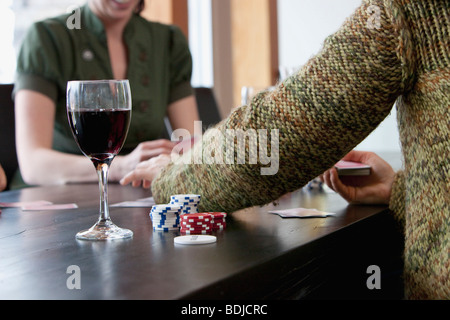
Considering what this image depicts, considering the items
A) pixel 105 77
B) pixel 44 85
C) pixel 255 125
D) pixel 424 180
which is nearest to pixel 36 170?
pixel 44 85

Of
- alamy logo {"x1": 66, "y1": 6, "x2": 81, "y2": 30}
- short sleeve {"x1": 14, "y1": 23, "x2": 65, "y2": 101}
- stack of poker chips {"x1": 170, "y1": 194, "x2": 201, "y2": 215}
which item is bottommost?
stack of poker chips {"x1": 170, "y1": 194, "x2": 201, "y2": 215}

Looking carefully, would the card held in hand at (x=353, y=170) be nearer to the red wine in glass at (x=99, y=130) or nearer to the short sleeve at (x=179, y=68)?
the red wine in glass at (x=99, y=130)

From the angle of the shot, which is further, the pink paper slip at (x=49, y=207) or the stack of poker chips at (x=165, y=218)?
the pink paper slip at (x=49, y=207)

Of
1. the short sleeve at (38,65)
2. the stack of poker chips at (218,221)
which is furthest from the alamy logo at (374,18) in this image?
the short sleeve at (38,65)

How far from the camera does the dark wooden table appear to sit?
507 millimetres

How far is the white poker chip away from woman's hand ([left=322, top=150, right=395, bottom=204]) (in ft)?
1.27

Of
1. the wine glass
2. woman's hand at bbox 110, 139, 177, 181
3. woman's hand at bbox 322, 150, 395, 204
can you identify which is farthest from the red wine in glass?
woman's hand at bbox 110, 139, 177, 181

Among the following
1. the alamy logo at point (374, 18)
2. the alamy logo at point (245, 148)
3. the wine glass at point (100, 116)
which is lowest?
the alamy logo at point (245, 148)

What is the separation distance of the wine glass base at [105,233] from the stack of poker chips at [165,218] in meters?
0.04

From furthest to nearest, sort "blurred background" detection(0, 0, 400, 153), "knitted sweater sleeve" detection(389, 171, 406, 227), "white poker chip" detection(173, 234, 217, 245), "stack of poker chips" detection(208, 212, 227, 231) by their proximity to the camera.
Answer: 1. "blurred background" detection(0, 0, 400, 153)
2. "knitted sweater sleeve" detection(389, 171, 406, 227)
3. "stack of poker chips" detection(208, 212, 227, 231)
4. "white poker chip" detection(173, 234, 217, 245)

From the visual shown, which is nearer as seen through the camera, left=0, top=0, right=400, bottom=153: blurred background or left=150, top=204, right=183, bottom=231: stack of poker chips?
left=150, top=204, right=183, bottom=231: stack of poker chips

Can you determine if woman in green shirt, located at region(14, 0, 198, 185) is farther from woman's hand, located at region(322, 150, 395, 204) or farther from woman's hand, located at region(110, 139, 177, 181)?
woman's hand, located at region(322, 150, 395, 204)

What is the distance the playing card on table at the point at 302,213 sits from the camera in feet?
2.93

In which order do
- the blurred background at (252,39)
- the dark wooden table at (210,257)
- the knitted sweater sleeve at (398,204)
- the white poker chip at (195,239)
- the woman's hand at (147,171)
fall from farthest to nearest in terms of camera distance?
the blurred background at (252,39) < the woman's hand at (147,171) < the knitted sweater sleeve at (398,204) < the white poker chip at (195,239) < the dark wooden table at (210,257)
